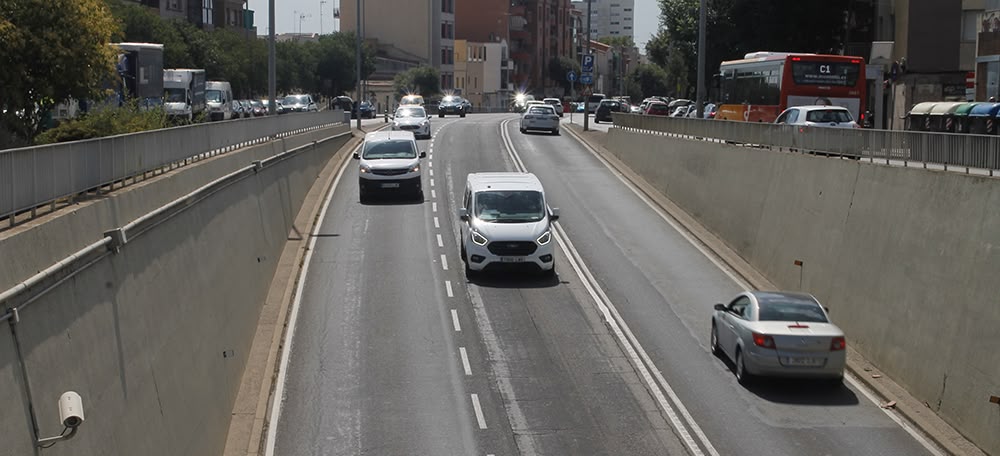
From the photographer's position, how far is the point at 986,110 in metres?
29.3

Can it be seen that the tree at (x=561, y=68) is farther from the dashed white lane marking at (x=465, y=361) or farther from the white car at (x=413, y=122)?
the dashed white lane marking at (x=465, y=361)

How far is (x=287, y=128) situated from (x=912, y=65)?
2840 centimetres

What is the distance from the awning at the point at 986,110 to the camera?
1131 inches

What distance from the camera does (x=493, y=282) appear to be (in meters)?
27.6

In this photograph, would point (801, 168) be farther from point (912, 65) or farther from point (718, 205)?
point (912, 65)

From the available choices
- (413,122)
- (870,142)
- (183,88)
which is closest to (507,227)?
(870,142)

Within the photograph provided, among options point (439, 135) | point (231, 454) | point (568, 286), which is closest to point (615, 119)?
point (439, 135)

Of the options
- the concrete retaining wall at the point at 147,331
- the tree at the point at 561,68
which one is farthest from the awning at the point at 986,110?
the tree at the point at 561,68

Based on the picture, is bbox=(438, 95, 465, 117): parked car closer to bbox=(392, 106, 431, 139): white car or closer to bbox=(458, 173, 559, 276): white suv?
bbox=(392, 106, 431, 139): white car

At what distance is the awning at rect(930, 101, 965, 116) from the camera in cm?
3147

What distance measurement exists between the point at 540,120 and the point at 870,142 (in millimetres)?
36284

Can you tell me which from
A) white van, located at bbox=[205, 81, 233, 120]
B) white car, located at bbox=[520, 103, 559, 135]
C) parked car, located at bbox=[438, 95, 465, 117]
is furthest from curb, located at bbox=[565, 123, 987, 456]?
parked car, located at bbox=[438, 95, 465, 117]

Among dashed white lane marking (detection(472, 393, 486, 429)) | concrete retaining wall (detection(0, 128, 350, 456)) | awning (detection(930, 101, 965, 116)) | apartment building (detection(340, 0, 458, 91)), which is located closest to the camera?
concrete retaining wall (detection(0, 128, 350, 456))

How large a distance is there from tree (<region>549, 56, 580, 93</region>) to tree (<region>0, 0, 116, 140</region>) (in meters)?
132
